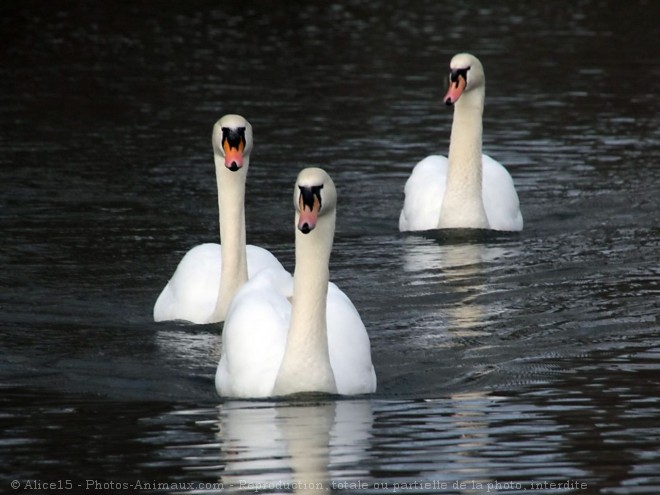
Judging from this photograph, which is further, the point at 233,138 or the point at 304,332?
the point at 233,138

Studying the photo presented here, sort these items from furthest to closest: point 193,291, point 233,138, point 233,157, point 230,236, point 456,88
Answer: point 456,88
point 193,291
point 230,236
point 233,138
point 233,157

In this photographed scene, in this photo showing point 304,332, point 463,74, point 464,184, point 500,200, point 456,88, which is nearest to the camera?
point 304,332

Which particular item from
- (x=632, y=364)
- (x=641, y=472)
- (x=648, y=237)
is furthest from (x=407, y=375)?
(x=648, y=237)

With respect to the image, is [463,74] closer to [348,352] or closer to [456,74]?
[456,74]

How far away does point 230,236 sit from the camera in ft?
37.0

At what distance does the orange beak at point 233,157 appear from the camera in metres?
10.9

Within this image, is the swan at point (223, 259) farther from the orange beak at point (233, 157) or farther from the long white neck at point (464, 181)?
the long white neck at point (464, 181)

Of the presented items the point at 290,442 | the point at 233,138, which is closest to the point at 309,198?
the point at 290,442

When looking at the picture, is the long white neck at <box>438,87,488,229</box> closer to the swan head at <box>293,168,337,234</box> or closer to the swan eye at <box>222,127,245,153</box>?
the swan eye at <box>222,127,245,153</box>

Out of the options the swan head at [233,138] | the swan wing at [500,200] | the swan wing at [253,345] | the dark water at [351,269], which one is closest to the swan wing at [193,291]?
the dark water at [351,269]

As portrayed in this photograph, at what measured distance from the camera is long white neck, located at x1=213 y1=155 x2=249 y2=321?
11.2m

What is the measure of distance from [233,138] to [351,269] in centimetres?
256

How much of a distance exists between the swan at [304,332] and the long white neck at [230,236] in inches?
52.3

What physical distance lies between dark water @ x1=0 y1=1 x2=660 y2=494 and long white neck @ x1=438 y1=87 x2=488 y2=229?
208 millimetres
